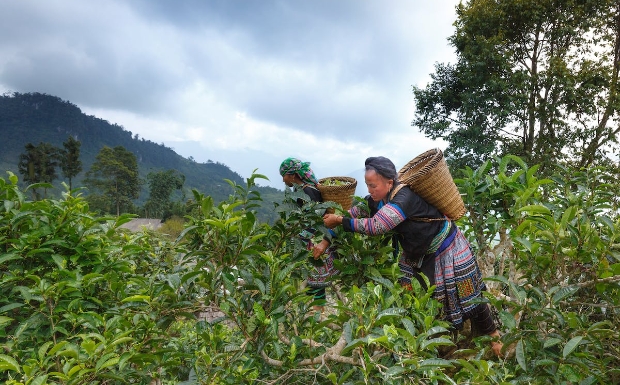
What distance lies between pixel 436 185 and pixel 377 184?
0.35 m

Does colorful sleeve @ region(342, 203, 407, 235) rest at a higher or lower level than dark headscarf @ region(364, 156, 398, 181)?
lower

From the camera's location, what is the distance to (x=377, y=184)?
8.01ft

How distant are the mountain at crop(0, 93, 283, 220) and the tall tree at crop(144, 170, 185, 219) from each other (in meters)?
51.9

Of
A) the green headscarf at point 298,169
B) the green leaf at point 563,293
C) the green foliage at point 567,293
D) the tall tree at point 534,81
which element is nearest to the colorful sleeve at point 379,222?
the green foliage at point 567,293

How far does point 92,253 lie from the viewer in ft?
7.18

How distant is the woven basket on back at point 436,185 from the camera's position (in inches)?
90.9

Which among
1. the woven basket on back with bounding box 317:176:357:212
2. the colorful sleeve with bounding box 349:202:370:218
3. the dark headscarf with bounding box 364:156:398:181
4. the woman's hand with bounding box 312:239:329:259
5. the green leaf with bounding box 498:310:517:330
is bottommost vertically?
the green leaf with bounding box 498:310:517:330

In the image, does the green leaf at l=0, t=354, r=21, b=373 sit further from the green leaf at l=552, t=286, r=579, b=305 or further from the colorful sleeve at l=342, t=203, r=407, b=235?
the green leaf at l=552, t=286, r=579, b=305

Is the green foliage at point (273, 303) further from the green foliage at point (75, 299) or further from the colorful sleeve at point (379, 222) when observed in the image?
the colorful sleeve at point (379, 222)

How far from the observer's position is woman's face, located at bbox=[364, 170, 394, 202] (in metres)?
2.43

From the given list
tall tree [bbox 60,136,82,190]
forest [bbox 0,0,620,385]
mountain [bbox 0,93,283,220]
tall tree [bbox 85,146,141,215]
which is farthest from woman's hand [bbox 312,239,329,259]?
mountain [bbox 0,93,283,220]

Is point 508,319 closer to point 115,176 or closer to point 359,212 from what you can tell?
point 359,212

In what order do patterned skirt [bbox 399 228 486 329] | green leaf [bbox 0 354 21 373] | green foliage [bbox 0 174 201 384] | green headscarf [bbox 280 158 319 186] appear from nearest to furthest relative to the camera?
green leaf [bbox 0 354 21 373], green foliage [bbox 0 174 201 384], patterned skirt [bbox 399 228 486 329], green headscarf [bbox 280 158 319 186]

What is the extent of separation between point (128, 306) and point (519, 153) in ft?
38.0
